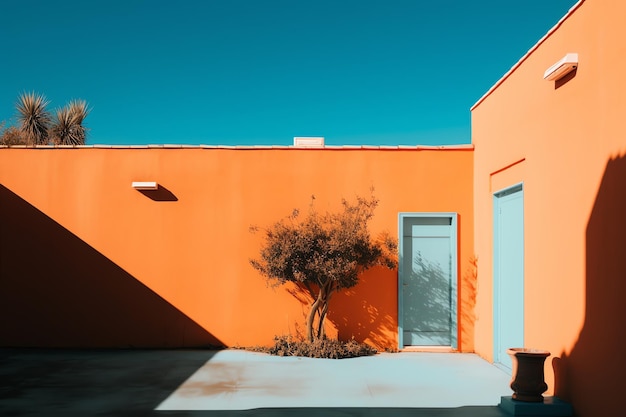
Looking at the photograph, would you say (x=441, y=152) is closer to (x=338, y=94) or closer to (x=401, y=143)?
(x=401, y=143)

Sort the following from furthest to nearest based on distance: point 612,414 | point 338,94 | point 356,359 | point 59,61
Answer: point 59,61, point 338,94, point 356,359, point 612,414

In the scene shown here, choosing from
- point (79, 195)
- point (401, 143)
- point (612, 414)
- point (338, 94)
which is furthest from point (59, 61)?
point (612, 414)

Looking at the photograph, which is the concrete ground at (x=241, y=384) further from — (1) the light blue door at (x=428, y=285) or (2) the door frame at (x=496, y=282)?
(1) the light blue door at (x=428, y=285)

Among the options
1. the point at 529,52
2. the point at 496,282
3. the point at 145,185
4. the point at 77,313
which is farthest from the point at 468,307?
the point at 77,313

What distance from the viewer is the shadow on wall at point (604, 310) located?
475 centimetres

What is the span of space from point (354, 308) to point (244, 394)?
3.25 m

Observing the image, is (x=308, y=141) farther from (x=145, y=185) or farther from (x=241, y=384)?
(x=241, y=384)

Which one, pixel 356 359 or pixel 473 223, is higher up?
pixel 473 223

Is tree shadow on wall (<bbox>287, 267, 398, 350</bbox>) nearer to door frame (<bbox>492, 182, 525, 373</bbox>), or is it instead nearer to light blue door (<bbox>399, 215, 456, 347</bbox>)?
light blue door (<bbox>399, 215, 456, 347</bbox>)

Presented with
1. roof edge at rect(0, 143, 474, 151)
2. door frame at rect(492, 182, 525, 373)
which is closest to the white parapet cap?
roof edge at rect(0, 143, 474, 151)

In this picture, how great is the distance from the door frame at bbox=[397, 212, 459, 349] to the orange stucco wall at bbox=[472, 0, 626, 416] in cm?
193

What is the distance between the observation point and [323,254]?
8.36 m

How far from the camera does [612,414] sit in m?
4.79

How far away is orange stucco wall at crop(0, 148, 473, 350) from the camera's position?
930 cm
